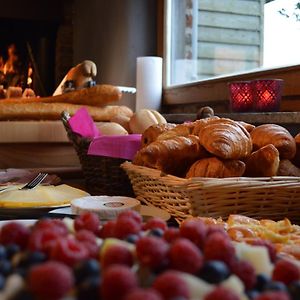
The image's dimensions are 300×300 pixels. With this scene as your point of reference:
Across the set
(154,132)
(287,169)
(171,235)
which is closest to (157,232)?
(171,235)

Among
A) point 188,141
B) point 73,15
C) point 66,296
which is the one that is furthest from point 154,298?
point 73,15

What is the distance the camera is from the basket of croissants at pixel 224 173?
82cm

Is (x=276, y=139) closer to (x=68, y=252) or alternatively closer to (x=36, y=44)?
(x=68, y=252)

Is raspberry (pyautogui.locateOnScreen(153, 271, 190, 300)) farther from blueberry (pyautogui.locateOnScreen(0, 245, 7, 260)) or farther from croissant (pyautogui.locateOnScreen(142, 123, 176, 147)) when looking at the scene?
croissant (pyautogui.locateOnScreen(142, 123, 176, 147))

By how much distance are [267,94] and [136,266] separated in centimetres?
124

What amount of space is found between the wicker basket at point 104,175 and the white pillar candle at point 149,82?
133cm


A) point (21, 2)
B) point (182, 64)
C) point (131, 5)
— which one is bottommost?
point (182, 64)

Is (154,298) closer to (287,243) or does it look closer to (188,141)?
(287,243)

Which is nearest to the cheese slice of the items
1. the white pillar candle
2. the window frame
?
the window frame

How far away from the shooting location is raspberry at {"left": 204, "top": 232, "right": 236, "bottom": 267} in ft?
1.04

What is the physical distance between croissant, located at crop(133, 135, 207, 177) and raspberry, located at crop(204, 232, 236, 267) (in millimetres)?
580

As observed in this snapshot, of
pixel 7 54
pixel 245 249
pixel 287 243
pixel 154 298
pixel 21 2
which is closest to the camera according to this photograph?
pixel 154 298

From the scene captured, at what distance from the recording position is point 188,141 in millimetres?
924

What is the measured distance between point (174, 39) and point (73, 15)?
2076 mm
